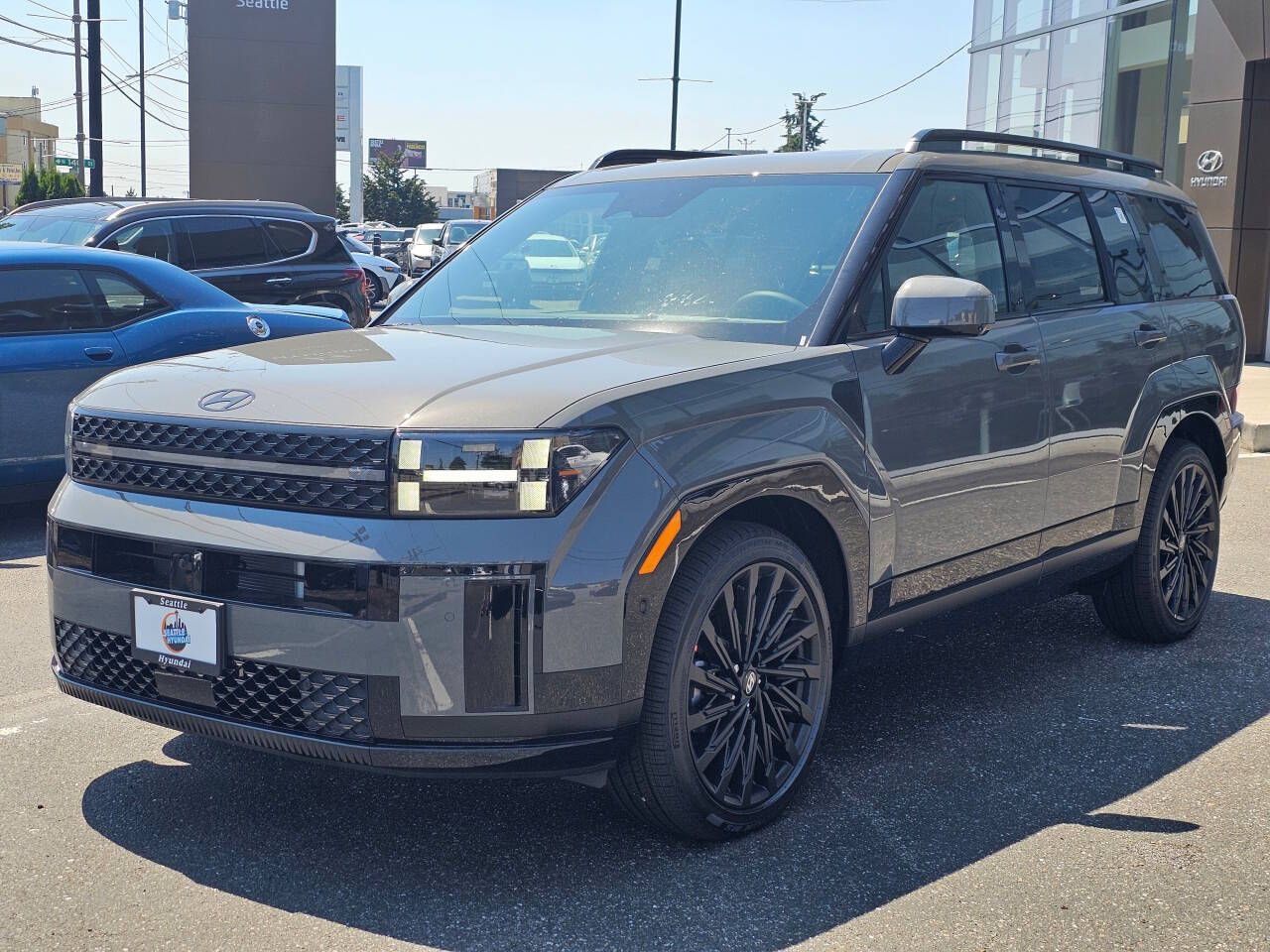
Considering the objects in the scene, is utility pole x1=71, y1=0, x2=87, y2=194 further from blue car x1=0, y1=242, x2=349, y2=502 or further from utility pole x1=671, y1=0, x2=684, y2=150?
blue car x1=0, y1=242, x2=349, y2=502

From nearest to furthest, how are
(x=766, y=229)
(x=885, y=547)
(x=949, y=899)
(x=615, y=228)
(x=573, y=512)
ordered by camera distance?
(x=573, y=512) → (x=949, y=899) → (x=885, y=547) → (x=766, y=229) → (x=615, y=228)

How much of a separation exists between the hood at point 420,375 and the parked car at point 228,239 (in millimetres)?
8336

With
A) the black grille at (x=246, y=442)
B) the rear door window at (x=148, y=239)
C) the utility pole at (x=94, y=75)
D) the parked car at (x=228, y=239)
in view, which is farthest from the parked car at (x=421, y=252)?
the black grille at (x=246, y=442)

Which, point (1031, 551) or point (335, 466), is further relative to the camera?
point (1031, 551)

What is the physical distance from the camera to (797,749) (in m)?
3.84

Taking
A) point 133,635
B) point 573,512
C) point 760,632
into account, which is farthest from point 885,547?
point 133,635

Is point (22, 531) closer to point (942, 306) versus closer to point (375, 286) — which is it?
point (942, 306)

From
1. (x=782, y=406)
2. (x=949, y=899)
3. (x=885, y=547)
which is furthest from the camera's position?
(x=885, y=547)

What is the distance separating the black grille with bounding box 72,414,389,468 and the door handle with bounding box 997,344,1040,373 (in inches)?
84.9

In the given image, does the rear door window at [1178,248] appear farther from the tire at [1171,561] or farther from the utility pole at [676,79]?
the utility pole at [676,79]

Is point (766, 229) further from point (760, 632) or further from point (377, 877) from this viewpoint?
point (377, 877)

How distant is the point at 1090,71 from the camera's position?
21.2 m

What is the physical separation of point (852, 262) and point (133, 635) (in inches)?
86.6

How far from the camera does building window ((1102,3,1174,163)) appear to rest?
1995cm
